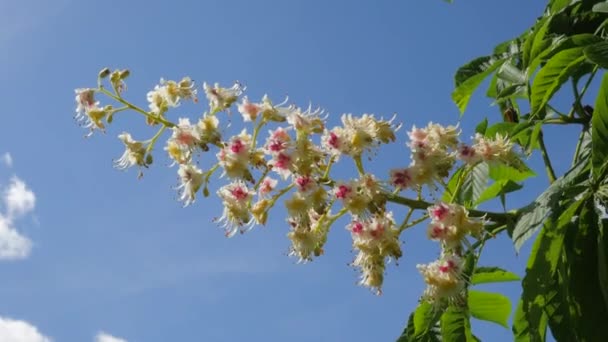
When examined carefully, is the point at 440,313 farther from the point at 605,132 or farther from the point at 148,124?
the point at 148,124

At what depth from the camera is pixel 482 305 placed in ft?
6.90

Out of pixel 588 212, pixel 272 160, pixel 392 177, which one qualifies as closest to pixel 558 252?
pixel 588 212

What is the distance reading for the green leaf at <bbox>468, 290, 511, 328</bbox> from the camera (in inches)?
82.0

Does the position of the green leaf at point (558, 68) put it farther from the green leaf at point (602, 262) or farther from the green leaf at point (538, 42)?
the green leaf at point (602, 262)

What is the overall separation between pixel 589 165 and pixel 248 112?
786 millimetres

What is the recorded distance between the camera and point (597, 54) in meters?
1.73

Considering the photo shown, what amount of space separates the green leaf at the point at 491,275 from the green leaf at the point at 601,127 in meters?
0.45

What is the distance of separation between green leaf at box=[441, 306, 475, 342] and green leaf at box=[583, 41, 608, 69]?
71 centimetres

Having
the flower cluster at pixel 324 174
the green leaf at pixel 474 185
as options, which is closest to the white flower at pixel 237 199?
the flower cluster at pixel 324 174

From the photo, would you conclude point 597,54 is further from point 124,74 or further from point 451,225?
point 124,74

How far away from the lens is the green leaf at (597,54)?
1721 mm

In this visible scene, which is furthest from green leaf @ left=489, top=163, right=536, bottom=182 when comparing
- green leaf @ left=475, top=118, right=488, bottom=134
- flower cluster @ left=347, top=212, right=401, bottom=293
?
flower cluster @ left=347, top=212, right=401, bottom=293

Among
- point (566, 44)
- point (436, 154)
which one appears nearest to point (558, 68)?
point (566, 44)

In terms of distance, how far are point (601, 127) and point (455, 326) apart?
0.67 meters
